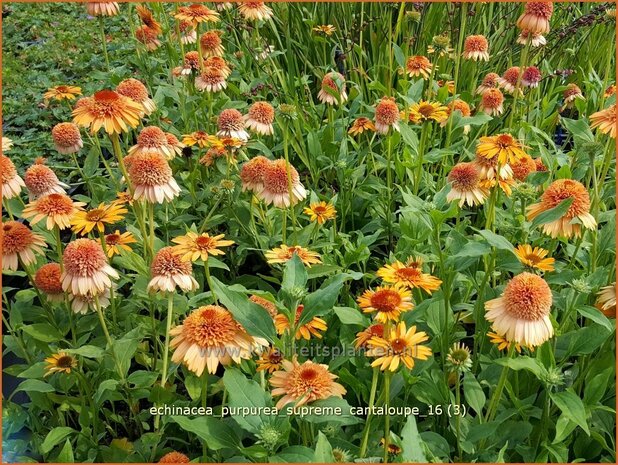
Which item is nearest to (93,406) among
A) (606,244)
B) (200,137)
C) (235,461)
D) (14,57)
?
(235,461)

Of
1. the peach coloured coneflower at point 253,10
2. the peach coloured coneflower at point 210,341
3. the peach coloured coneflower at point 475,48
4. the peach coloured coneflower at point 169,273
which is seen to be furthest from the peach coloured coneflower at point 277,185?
the peach coloured coneflower at point 475,48

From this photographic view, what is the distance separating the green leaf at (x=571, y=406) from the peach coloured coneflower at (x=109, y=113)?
91 cm

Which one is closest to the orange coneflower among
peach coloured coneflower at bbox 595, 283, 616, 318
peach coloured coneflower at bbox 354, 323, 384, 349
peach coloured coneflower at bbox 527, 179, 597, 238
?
peach coloured coneflower at bbox 527, 179, 597, 238

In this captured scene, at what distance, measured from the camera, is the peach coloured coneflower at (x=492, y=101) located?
1965 millimetres

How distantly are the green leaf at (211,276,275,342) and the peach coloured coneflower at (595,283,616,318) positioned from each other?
63cm

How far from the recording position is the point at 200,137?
171cm

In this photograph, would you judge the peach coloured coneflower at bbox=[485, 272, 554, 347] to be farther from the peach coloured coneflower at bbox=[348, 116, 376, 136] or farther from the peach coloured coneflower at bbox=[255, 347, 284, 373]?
the peach coloured coneflower at bbox=[348, 116, 376, 136]

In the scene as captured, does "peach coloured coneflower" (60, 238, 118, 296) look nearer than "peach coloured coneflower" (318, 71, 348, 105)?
Yes

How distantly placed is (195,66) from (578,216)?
1294 millimetres

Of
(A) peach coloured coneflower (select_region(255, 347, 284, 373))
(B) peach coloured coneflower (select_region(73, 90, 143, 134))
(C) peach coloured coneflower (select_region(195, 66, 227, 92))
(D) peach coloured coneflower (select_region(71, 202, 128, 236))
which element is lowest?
(A) peach coloured coneflower (select_region(255, 347, 284, 373))

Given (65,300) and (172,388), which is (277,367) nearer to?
(172,388)

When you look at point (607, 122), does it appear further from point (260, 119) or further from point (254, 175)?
point (260, 119)

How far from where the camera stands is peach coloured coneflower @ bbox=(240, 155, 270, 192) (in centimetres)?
146

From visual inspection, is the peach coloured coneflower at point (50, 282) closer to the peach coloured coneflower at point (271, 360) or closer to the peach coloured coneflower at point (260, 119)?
the peach coloured coneflower at point (271, 360)
